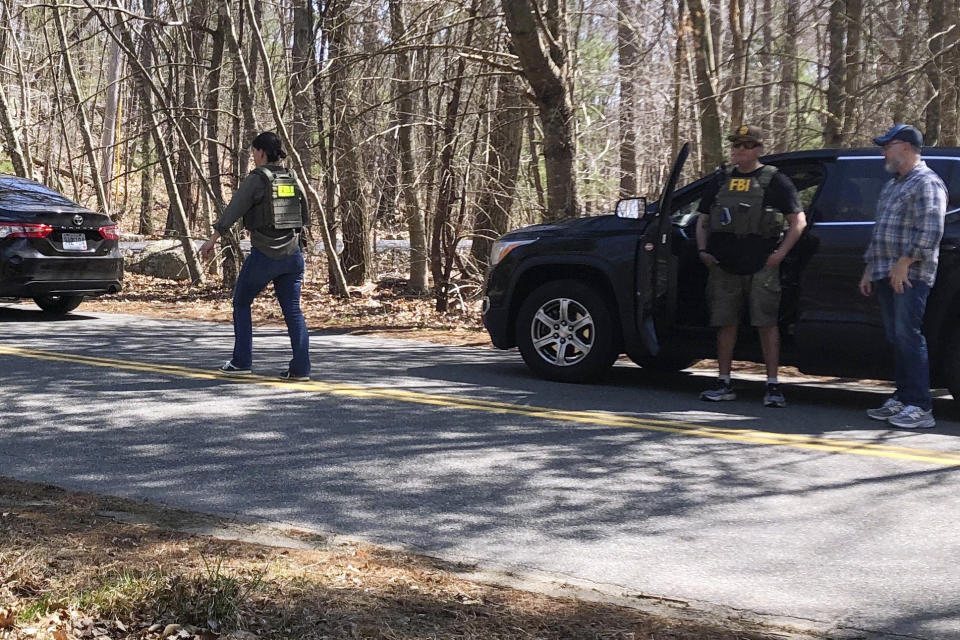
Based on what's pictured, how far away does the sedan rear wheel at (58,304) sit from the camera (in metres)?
13.9

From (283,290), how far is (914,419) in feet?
16.1

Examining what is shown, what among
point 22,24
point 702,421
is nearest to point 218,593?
point 702,421

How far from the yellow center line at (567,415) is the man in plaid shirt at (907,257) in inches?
29.1

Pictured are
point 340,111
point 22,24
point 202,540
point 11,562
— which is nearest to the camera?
point 11,562

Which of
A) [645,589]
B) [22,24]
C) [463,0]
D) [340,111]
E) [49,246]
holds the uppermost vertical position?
[22,24]

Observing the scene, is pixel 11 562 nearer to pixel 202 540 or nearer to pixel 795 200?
pixel 202 540

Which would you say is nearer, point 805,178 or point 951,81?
point 805,178

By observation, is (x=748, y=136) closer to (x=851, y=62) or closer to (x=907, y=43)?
(x=851, y=62)

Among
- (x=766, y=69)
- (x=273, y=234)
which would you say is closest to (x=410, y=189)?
(x=273, y=234)

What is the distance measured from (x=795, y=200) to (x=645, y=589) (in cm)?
416

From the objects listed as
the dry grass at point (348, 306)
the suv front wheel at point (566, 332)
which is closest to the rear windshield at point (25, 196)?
the dry grass at point (348, 306)

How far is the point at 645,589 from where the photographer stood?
166 inches

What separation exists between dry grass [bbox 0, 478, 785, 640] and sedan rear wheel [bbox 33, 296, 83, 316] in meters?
9.87

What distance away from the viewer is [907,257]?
6.99 metres
